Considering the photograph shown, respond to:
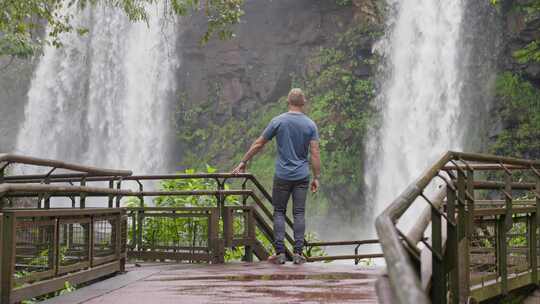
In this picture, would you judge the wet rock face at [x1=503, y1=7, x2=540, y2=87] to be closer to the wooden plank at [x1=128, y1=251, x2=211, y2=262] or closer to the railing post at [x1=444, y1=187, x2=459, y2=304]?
the wooden plank at [x1=128, y1=251, x2=211, y2=262]

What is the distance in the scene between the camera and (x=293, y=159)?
8.46 meters

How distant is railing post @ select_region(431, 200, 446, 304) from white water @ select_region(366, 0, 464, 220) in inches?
808

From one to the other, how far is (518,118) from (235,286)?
64.0 feet

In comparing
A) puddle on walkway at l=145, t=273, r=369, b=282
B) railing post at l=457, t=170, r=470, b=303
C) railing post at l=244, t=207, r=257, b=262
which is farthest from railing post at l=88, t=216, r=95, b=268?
railing post at l=457, t=170, r=470, b=303

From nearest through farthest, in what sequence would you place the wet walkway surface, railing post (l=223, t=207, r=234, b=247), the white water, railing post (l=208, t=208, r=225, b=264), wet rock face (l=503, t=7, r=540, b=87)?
the wet walkway surface, railing post (l=208, t=208, r=225, b=264), railing post (l=223, t=207, r=234, b=247), wet rock face (l=503, t=7, r=540, b=87), the white water

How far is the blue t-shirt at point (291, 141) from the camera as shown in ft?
27.7

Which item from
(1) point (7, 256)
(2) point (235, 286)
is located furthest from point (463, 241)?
(1) point (7, 256)

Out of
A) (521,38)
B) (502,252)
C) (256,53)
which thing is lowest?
(502,252)

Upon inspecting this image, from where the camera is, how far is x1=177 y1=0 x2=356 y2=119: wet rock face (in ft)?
103

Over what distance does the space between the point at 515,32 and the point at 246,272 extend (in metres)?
19.2

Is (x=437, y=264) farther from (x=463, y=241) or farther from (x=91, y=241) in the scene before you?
(x=91, y=241)

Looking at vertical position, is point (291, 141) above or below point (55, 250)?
above

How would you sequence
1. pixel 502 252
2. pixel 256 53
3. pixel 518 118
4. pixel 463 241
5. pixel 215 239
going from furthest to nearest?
1. pixel 256 53
2. pixel 518 118
3. pixel 215 239
4. pixel 502 252
5. pixel 463 241

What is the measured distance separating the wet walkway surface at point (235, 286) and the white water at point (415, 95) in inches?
679
